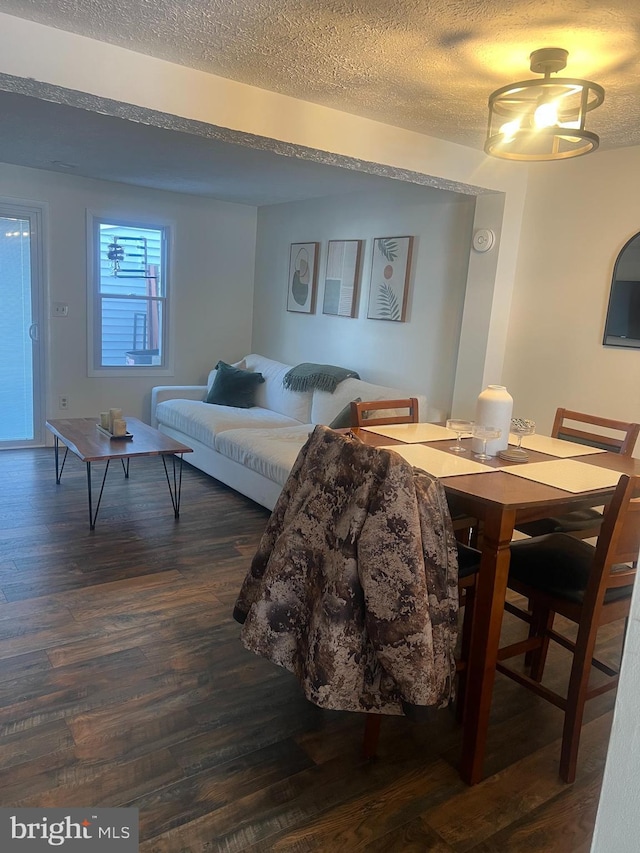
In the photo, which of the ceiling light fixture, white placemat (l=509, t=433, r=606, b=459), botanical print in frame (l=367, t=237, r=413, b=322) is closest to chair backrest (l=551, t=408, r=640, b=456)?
white placemat (l=509, t=433, r=606, b=459)

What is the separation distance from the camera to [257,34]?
84.3 inches

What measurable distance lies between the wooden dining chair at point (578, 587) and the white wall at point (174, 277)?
4484mm

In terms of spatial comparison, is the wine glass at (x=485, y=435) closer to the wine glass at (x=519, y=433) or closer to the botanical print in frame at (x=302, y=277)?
the wine glass at (x=519, y=433)

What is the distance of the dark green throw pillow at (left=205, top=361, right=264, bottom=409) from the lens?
17.4ft

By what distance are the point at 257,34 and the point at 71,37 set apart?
69cm

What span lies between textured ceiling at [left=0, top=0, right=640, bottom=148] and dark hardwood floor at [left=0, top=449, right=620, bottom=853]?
2.26 meters

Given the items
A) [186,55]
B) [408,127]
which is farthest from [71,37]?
[408,127]

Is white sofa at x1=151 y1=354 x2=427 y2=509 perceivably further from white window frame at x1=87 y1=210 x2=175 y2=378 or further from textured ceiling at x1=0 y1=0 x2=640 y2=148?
textured ceiling at x1=0 y1=0 x2=640 y2=148

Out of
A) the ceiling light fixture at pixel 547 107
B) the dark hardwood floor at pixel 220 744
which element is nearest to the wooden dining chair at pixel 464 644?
the dark hardwood floor at pixel 220 744

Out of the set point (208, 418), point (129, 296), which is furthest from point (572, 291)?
point (129, 296)

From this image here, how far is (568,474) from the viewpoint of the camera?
80.5 inches

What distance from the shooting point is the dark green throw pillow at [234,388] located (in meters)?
5.32

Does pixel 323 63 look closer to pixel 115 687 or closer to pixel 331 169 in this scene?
pixel 331 169

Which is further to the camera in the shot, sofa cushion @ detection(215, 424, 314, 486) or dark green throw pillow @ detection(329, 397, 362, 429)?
dark green throw pillow @ detection(329, 397, 362, 429)
